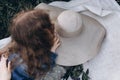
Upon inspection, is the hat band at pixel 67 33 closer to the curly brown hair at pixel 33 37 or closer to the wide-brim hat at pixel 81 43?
the wide-brim hat at pixel 81 43

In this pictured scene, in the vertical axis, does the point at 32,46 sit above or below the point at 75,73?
above

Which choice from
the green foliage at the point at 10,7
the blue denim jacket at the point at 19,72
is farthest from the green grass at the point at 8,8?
the blue denim jacket at the point at 19,72

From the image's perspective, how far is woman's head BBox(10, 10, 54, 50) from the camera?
1.53 meters

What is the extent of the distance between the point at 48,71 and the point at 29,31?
0.28 m

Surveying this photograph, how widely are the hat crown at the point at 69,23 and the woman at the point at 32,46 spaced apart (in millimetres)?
52

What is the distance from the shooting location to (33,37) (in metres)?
1.54

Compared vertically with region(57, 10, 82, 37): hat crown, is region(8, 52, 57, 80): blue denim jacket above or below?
below

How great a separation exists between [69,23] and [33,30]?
220 millimetres

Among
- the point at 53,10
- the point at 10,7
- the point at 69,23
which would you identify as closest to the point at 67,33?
the point at 69,23

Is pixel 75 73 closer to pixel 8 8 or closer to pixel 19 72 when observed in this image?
pixel 19 72

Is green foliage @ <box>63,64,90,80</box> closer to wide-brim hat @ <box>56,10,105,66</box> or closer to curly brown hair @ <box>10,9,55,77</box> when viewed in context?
wide-brim hat @ <box>56,10,105,66</box>

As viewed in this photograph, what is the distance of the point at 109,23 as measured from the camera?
1890mm

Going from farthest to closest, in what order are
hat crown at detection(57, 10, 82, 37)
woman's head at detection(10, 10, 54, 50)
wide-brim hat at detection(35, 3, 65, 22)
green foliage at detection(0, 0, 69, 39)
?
green foliage at detection(0, 0, 69, 39), wide-brim hat at detection(35, 3, 65, 22), hat crown at detection(57, 10, 82, 37), woman's head at detection(10, 10, 54, 50)

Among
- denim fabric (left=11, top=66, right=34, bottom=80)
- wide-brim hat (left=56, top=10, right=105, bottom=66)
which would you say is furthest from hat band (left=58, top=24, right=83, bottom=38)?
denim fabric (left=11, top=66, right=34, bottom=80)
